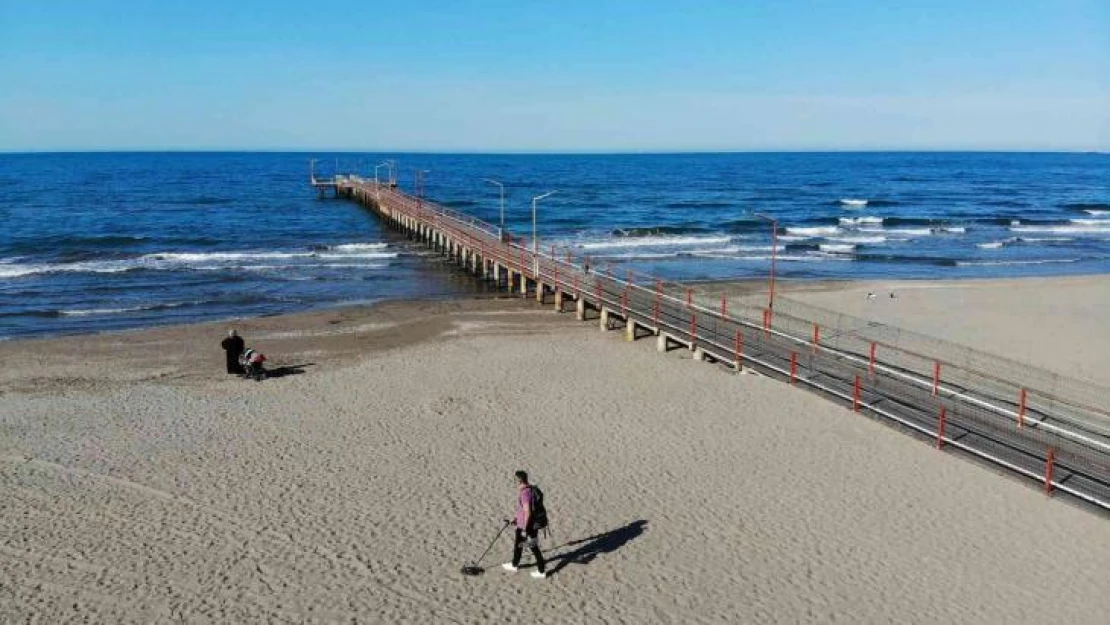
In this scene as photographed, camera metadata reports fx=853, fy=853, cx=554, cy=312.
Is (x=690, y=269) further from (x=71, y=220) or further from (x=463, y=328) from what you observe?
(x=71, y=220)

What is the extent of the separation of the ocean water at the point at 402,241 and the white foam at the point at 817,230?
0.35ft

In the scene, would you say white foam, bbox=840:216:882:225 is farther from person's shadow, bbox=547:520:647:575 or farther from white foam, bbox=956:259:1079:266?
person's shadow, bbox=547:520:647:575

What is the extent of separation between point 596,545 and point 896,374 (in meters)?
9.09

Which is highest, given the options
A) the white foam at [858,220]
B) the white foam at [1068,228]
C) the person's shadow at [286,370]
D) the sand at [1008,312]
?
the white foam at [858,220]

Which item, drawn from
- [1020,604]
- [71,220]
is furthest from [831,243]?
[71,220]

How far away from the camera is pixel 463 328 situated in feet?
85.1

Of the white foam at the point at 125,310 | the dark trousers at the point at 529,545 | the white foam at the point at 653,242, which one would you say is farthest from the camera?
the white foam at the point at 653,242

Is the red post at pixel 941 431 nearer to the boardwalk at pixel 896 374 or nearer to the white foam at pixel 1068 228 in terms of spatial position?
the boardwalk at pixel 896 374

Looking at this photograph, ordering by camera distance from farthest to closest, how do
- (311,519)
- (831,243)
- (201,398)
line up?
(831,243), (201,398), (311,519)

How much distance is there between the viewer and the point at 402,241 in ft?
162

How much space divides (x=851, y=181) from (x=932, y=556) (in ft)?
359

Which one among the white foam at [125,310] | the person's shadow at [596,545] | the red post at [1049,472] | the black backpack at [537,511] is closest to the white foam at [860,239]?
the white foam at [125,310]

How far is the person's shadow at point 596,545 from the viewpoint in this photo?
11.3m

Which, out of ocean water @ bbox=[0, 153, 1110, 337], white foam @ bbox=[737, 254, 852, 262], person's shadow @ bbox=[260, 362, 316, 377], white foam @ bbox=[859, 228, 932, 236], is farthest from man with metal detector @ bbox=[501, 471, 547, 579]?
white foam @ bbox=[859, 228, 932, 236]
